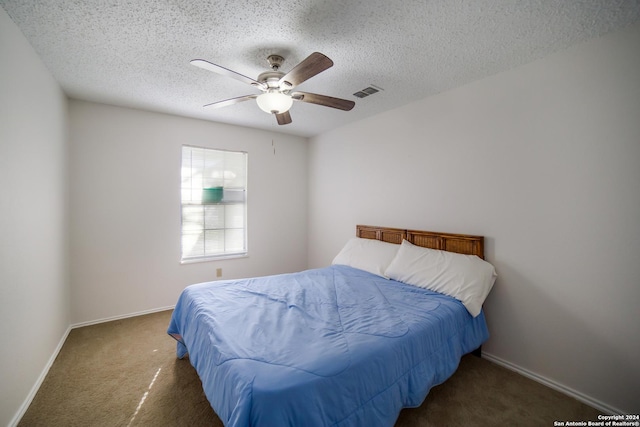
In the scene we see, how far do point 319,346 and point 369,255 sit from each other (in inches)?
68.9

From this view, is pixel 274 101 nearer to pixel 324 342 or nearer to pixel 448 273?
pixel 324 342

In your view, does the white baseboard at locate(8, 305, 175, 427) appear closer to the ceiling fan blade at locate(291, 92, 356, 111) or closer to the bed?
the bed

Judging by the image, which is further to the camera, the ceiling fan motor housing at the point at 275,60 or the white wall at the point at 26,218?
the ceiling fan motor housing at the point at 275,60

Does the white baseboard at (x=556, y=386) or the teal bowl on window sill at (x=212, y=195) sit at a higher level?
the teal bowl on window sill at (x=212, y=195)

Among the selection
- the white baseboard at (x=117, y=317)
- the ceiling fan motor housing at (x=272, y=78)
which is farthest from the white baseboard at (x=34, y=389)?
the ceiling fan motor housing at (x=272, y=78)

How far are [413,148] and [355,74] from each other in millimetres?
1115

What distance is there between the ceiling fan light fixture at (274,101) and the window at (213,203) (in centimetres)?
207

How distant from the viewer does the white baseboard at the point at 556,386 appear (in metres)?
1.78

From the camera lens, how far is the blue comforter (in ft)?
3.76

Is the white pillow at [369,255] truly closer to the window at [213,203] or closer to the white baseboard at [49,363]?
the window at [213,203]

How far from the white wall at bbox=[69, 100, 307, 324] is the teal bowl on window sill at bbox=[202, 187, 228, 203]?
343 mm

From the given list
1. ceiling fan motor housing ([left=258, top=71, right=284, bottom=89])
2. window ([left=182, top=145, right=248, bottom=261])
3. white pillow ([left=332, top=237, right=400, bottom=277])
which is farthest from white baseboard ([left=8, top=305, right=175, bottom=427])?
ceiling fan motor housing ([left=258, top=71, right=284, bottom=89])

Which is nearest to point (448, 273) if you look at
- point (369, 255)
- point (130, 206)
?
point (369, 255)

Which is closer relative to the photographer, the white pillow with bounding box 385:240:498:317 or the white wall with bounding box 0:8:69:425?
the white wall with bounding box 0:8:69:425
